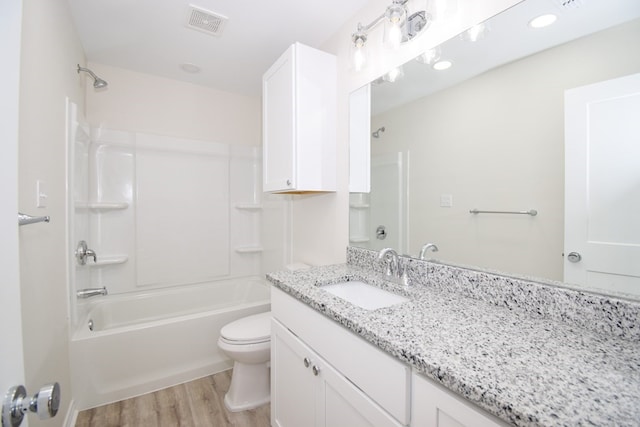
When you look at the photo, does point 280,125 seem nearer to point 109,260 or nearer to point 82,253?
point 82,253

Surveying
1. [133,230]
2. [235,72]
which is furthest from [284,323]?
[235,72]

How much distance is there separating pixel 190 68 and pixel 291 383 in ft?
8.36

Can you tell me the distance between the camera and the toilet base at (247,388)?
5.77ft

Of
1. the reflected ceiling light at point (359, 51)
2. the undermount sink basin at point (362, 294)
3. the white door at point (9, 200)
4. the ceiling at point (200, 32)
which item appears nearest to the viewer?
the white door at point (9, 200)

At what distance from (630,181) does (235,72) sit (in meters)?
2.64

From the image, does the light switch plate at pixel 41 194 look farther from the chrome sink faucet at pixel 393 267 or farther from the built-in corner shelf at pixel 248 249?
the built-in corner shelf at pixel 248 249

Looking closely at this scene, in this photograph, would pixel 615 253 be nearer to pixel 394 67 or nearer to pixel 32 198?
pixel 394 67

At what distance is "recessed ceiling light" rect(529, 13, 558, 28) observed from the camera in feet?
3.08

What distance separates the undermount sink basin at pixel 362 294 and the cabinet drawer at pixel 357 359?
0.23 m

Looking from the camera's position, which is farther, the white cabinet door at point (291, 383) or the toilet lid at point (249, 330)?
the toilet lid at point (249, 330)

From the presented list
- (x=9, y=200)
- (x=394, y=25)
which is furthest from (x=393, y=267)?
(x=9, y=200)

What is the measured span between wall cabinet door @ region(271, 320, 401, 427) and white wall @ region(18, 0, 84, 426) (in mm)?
950

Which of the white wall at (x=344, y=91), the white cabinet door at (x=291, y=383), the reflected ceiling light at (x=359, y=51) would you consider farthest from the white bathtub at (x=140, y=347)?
the reflected ceiling light at (x=359, y=51)

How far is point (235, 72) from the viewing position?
98.0 inches
